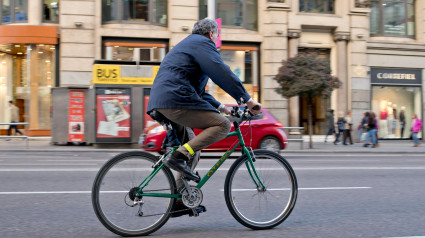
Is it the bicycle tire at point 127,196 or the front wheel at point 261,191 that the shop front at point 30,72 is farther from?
the front wheel at point 261,191

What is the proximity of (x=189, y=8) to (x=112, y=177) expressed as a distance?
62.7ft

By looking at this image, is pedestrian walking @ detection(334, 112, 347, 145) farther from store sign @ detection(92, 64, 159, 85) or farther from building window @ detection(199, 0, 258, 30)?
store sign @ detection(92, 64, 159, 85)

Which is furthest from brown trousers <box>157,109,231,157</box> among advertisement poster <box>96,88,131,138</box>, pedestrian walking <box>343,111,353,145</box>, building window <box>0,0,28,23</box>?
building window <box>0,0,28,23</box>

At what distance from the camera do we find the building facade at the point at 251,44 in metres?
20.8

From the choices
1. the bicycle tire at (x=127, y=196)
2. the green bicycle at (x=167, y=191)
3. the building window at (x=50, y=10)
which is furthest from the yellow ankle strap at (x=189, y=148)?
the building window at (x=50, y=10)

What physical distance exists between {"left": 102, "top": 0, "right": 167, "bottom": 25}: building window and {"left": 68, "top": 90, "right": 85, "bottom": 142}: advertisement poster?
5215mm

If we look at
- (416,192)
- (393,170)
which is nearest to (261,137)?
(393,170)

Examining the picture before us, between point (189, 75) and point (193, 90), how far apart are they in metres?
0.13

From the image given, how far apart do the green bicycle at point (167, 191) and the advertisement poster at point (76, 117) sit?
14520 millimetres

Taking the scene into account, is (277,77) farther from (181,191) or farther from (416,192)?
(181,191)

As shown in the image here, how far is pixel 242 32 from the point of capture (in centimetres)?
2267

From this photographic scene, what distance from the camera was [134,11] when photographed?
70.9 ft

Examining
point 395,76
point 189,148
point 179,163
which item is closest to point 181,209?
point 179,163

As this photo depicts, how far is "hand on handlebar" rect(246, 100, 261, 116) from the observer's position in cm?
379
